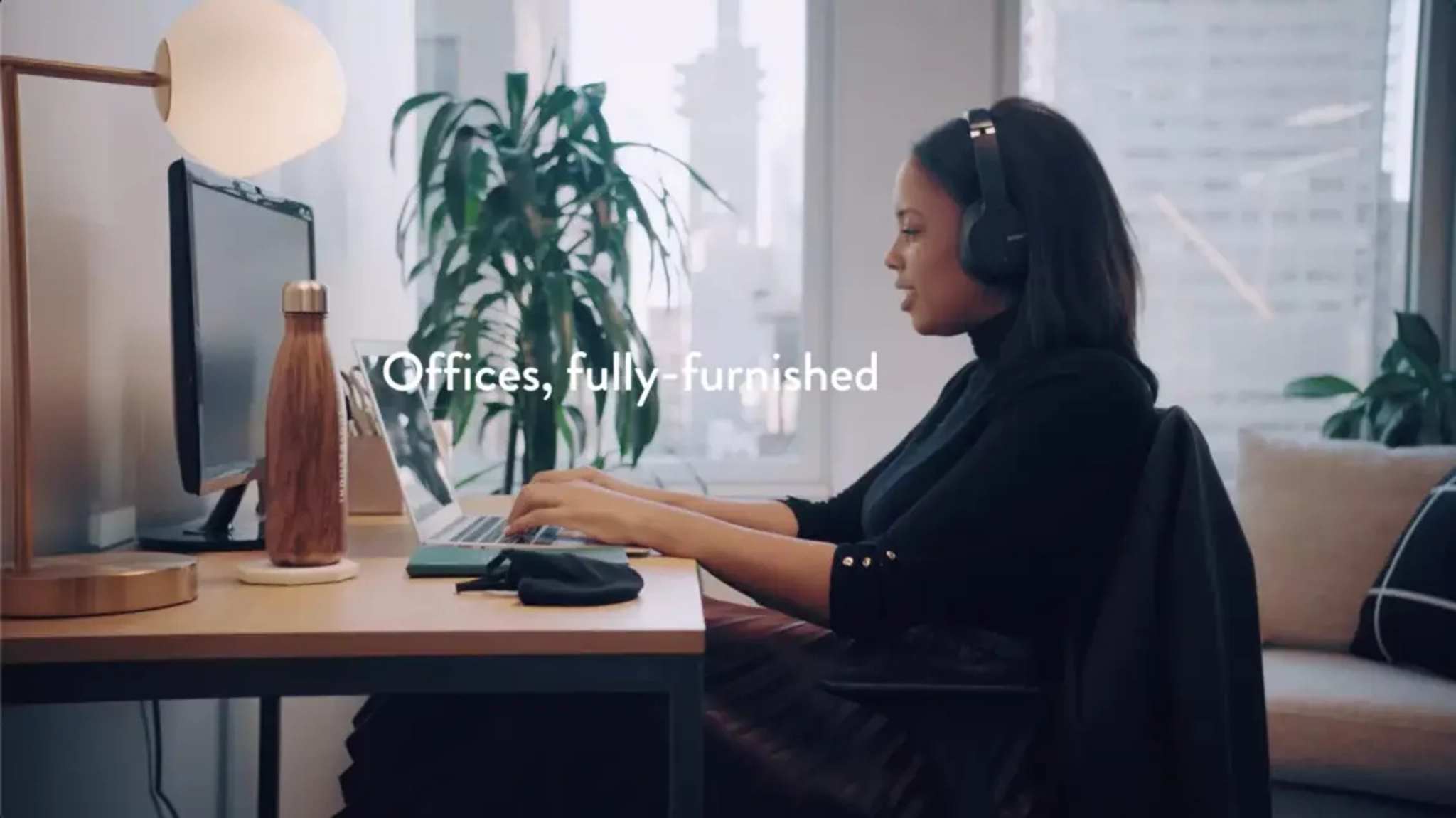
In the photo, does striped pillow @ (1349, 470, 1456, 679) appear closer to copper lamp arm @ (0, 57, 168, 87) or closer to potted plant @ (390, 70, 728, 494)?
potted plant @ (390, 70, 728, 494)

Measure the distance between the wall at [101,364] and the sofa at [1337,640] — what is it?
5.34 ft

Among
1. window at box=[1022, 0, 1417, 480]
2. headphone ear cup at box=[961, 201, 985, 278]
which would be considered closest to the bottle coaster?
headphone ear cup at box=[961, 201, 985, 278]

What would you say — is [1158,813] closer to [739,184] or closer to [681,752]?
[681,752]

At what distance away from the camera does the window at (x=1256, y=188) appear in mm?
2939

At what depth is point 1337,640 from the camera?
2268 millimetres

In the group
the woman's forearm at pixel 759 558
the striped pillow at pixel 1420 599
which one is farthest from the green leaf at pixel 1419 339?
the woman's forearm at pixel 759 558

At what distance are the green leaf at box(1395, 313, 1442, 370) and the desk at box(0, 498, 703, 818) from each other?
2336 millimetres

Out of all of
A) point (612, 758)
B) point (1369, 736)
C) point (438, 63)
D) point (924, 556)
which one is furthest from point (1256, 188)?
point (612, 758)

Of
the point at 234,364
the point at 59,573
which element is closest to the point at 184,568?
the point at 59,573

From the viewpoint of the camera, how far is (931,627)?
1.36m

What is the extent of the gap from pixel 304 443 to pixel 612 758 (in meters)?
0.48

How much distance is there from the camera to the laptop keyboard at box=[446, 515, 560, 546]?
136 cm

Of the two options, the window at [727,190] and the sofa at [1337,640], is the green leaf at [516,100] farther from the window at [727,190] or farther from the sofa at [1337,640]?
the sofa at [1337,640]

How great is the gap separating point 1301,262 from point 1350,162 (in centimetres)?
28
